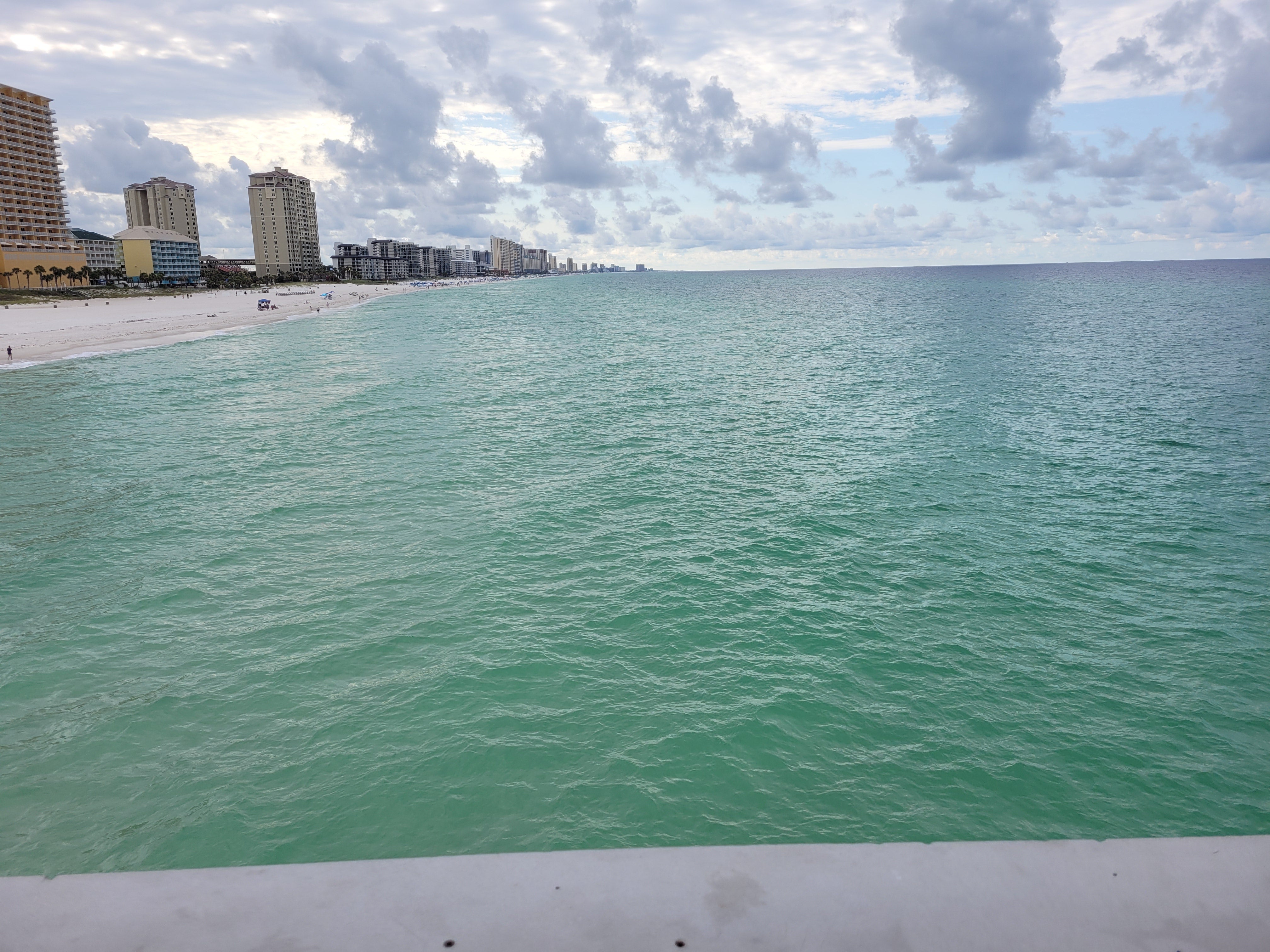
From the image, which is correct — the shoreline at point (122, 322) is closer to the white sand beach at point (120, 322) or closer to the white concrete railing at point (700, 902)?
the white sand beach at point (120, 322)

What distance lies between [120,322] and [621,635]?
10687cm

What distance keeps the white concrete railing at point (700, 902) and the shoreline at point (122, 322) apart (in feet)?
222

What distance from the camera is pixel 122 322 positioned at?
93938 millimetres

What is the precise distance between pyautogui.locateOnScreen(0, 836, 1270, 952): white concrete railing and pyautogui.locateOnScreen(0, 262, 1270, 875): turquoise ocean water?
13.8ft

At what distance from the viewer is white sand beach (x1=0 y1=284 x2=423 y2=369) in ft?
226

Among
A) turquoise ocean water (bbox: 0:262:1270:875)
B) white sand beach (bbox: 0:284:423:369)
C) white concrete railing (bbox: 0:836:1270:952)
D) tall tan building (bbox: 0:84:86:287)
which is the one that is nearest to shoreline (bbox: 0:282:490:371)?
white sand beach (bbox: 0:284:423:369)

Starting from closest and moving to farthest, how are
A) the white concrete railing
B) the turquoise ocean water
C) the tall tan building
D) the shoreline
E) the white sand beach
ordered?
the white concrete railing, the turquoise ocean water, the shoreline, the white sand beach, the tall tan building

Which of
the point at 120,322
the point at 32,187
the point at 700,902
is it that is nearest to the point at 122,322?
the point at 120,322

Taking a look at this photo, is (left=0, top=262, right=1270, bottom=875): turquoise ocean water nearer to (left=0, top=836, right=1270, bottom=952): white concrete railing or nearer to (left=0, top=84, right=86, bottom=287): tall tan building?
(left=0, top=836, right=1270, bottom=952): white concrete railing

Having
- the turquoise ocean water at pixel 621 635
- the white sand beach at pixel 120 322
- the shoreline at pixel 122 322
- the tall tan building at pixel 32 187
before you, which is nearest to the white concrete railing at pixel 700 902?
the turquoise ocean water at pixel 621 635

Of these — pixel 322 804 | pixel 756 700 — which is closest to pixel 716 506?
pixel 756 700

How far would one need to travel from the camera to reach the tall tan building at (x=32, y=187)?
174m

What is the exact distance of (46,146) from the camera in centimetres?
19100

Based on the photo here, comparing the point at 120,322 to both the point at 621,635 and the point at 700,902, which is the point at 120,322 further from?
the point at 700,902
